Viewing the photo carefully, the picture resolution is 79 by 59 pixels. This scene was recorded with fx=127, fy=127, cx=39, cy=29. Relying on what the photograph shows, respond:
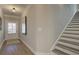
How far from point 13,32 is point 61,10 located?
2.71ft

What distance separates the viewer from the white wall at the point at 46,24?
1.96 metres

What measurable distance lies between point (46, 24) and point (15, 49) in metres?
0.62

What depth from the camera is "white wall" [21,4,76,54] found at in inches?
77.1

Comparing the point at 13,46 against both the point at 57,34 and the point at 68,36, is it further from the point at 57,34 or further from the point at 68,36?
the point at 68,36

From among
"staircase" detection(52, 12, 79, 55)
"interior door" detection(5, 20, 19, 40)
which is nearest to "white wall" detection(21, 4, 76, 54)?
"staircase" detection(52, 12, 79, 55)

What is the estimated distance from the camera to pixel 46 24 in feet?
6.49

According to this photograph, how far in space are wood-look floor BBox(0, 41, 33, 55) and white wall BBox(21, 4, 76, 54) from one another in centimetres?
10

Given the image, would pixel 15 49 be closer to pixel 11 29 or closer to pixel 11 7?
pixel 11 29

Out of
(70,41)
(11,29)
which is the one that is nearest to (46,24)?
(70,41)

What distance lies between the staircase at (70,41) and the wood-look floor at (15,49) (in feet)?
1.41

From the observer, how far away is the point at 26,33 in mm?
2055

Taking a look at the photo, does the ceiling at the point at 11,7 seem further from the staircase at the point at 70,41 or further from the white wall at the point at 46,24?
the staircase at the point at 70,41

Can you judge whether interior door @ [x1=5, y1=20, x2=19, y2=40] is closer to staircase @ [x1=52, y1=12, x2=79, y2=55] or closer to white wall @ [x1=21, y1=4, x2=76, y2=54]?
white wall @ [x1=21, y1=4, x2=76, y2=54]

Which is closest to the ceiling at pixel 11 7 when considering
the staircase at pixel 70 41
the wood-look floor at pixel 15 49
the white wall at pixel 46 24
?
the white wall at pixel 46 24
